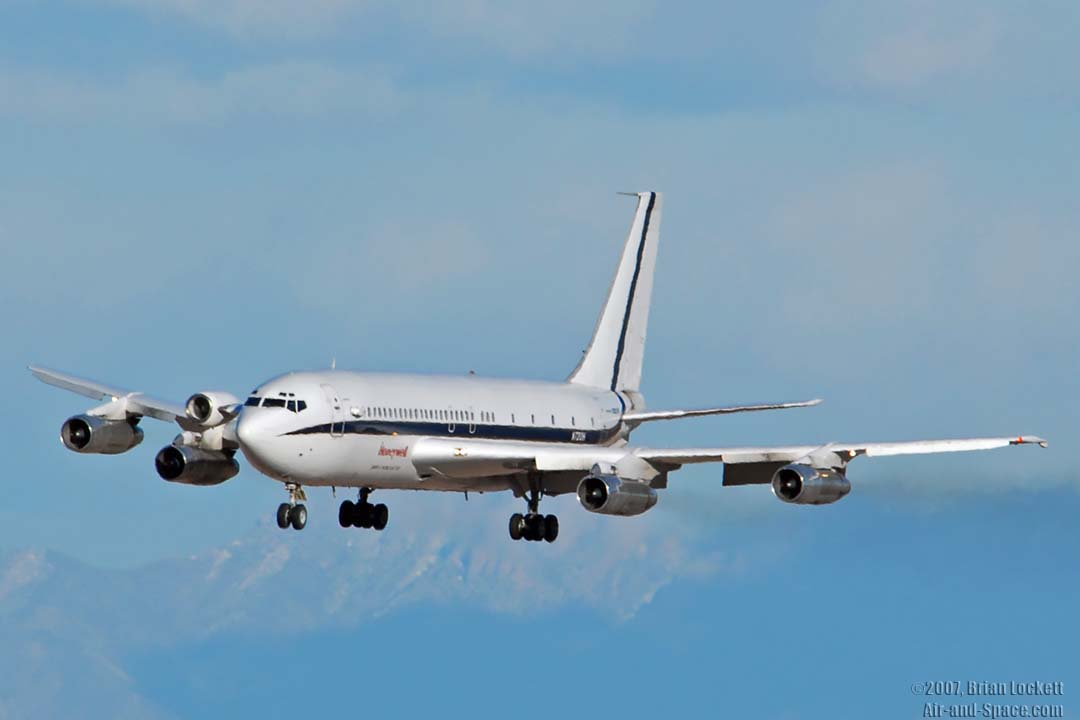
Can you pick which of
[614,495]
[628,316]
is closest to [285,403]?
[614,495]

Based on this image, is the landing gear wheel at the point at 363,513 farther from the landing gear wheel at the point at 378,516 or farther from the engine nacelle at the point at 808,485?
the engine nacelle at the point at 808,485

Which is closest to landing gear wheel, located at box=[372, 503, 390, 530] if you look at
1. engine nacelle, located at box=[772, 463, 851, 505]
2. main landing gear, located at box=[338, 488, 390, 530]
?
main landing gear, located at box=[338, 488, 390, 530]

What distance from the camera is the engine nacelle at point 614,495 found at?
8775 centimetres

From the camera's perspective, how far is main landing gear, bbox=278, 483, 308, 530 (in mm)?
88062

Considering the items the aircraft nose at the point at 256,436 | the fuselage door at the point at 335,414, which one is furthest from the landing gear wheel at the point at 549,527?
the aircraft nose at the point at 256,436

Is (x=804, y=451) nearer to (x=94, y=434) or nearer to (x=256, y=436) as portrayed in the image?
(x=256, y=436)

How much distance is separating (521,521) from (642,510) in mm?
8228

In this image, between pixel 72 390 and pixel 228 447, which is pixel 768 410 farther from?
pixel 72 390

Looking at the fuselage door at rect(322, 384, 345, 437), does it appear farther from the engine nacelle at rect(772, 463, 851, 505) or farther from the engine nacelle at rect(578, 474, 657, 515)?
the engine nacelle at rect(772, 463, 851, 505)

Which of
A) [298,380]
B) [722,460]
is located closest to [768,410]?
[722,460]

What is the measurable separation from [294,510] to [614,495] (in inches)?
448

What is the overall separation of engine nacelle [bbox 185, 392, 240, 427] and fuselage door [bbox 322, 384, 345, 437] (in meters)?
5.31

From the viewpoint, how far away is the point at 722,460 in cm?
8856

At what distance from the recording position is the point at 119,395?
9444cm
